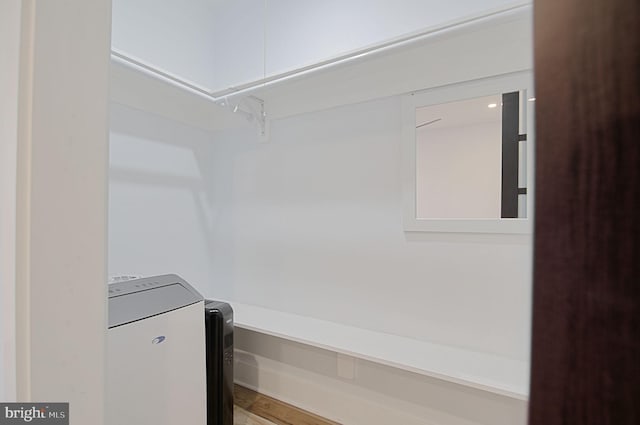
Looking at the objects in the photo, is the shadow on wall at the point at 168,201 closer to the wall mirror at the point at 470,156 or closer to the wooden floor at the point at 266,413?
the wooden floor at the point at 266,413

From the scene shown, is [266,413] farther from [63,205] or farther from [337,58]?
[337,58]

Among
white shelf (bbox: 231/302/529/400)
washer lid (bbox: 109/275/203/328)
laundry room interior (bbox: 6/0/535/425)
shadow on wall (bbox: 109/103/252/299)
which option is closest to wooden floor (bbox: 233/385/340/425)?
laundry room interior (bbox: 6/0/535/425)

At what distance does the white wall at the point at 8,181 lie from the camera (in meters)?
0.47

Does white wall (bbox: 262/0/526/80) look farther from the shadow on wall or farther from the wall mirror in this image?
the shadow on wall

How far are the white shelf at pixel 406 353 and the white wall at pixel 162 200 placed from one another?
1.85 feet

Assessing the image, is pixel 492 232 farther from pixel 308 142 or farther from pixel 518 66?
pixel 308 142

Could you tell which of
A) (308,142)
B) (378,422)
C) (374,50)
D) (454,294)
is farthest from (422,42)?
(378,422)

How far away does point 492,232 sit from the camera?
1193 mm

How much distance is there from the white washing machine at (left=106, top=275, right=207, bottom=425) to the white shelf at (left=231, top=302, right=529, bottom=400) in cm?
48

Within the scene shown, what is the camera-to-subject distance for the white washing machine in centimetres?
76

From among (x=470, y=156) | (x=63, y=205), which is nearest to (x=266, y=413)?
(x=63, y=205)

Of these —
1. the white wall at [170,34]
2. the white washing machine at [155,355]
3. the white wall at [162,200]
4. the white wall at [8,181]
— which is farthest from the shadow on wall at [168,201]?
the white wall at [8,181]

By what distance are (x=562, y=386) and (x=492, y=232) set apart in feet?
3.67

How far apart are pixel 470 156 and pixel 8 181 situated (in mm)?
1534
